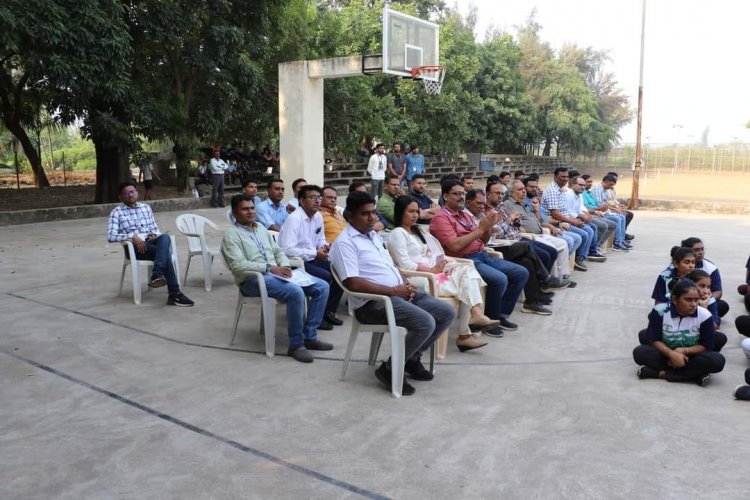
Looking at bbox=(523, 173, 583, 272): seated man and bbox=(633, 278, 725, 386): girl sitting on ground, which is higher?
bbox=(523, 173, 583, 272): seated man

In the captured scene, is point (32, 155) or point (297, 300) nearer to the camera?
point (297, 300)

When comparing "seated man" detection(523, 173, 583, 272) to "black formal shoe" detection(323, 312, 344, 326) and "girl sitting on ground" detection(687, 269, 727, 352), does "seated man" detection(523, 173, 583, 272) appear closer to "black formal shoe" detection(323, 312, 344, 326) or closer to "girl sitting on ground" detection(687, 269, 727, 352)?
"girl sitting on ground" detection(687, 269, 727, 352)

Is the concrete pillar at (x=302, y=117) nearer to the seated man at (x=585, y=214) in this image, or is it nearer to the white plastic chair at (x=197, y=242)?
the seated man at (x=585, y=214)

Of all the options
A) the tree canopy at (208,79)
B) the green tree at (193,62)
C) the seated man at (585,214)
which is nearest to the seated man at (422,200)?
the seated man at (585,214)

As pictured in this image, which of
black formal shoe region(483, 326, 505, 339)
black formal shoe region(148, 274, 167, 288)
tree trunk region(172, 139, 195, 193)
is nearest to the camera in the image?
black formal shoe region(483, 326, 505, 339)

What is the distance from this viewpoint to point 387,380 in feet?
13.2

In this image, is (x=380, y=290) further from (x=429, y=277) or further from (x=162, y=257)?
(x=162, y=257)

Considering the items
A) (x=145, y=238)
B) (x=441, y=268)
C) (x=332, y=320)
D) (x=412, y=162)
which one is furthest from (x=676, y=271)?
(x=412, y=162)

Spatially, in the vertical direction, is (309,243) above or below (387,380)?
above

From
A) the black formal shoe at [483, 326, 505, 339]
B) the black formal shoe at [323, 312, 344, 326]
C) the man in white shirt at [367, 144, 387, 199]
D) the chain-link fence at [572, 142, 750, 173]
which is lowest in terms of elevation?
the black formal shoe at [483, 326, 505, 339]

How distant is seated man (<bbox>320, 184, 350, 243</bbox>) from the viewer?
241 inches

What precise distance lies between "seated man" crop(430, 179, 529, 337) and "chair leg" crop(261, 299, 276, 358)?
1.55 m

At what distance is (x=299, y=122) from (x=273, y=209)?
7920mm

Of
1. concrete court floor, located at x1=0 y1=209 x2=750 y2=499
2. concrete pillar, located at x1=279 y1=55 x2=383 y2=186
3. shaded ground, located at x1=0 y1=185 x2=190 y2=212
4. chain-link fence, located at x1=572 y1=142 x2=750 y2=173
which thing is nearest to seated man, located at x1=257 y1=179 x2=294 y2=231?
concrete court floor, located at x1=0 y1=209 x2=750 y2=499
